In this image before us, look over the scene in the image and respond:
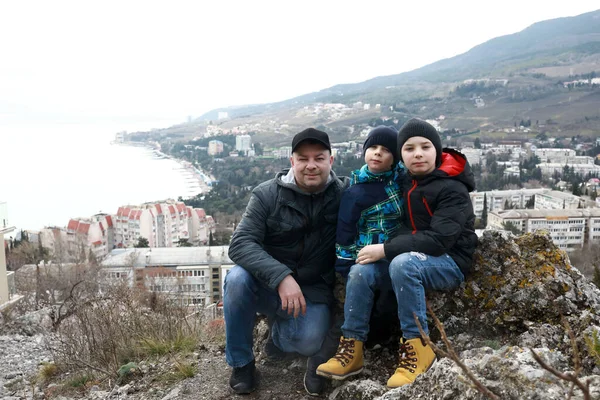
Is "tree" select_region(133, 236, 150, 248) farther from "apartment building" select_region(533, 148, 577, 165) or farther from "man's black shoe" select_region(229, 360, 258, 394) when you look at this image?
"apartment building" select_region(533, 148, 577, 165)

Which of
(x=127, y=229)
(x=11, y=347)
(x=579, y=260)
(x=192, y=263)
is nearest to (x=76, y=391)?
(x=11, y=347)

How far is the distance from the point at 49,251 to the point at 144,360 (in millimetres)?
28040

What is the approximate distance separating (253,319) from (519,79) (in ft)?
390

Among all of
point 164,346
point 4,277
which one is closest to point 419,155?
point 164,346

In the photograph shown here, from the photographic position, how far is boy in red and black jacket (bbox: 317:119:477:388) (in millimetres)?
1987

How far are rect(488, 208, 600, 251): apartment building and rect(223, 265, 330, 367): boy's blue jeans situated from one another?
3315 centimetres

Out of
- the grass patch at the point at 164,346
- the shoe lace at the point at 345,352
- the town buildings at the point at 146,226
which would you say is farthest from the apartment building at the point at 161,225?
the shoe lace at the point at 345,352

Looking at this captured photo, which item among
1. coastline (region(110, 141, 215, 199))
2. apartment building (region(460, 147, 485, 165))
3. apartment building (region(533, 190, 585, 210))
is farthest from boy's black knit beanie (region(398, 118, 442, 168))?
apartment building (region(460, 147, 485, 165))

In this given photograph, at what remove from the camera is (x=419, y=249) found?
6.66 feet

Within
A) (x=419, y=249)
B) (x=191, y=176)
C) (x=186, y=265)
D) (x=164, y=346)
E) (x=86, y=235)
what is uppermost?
(x=419, y=249)

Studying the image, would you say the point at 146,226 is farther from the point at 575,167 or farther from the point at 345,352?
the point at 575,167

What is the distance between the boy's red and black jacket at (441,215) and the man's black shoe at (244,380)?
877 mm

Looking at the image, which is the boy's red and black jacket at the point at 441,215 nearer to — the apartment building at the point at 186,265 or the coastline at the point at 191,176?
the apartment building at the point at 186,265

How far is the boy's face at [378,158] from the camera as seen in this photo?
2.28 metres
